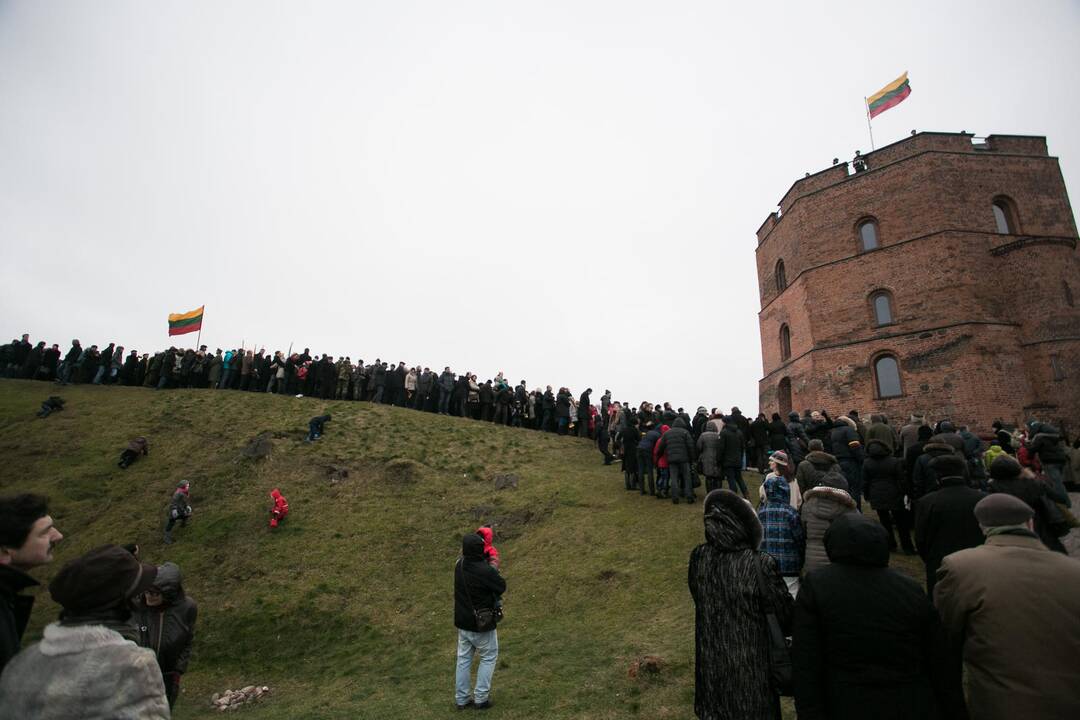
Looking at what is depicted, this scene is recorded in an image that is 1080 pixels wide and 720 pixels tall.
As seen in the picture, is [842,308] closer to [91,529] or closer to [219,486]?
[219,486]

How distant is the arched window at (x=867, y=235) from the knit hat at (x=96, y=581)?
31.0 m

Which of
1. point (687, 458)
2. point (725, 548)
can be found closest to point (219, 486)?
point (687, 458)

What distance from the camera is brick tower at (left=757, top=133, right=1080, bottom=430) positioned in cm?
2341

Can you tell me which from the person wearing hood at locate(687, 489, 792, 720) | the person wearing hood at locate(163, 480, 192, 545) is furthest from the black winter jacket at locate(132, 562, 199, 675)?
the person wearing hood at locate(163, 480, 192, 545)

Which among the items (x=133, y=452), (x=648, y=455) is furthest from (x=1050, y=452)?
(x=133, y=452)

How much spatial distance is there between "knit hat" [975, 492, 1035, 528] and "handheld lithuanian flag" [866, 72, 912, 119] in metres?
30.5

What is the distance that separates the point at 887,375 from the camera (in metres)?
25.6

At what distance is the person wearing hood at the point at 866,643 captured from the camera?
307cm

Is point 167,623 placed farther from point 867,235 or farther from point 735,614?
point 867,235

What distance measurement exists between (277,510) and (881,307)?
89.1 ft

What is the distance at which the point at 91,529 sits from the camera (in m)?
14.3

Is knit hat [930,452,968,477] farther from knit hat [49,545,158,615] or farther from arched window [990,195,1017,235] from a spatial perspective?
arched window [990,195,1017,235]

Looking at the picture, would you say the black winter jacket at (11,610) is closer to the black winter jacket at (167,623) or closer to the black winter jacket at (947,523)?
the black winter jacket at (167,623)

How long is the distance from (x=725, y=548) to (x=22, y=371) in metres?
31.6
